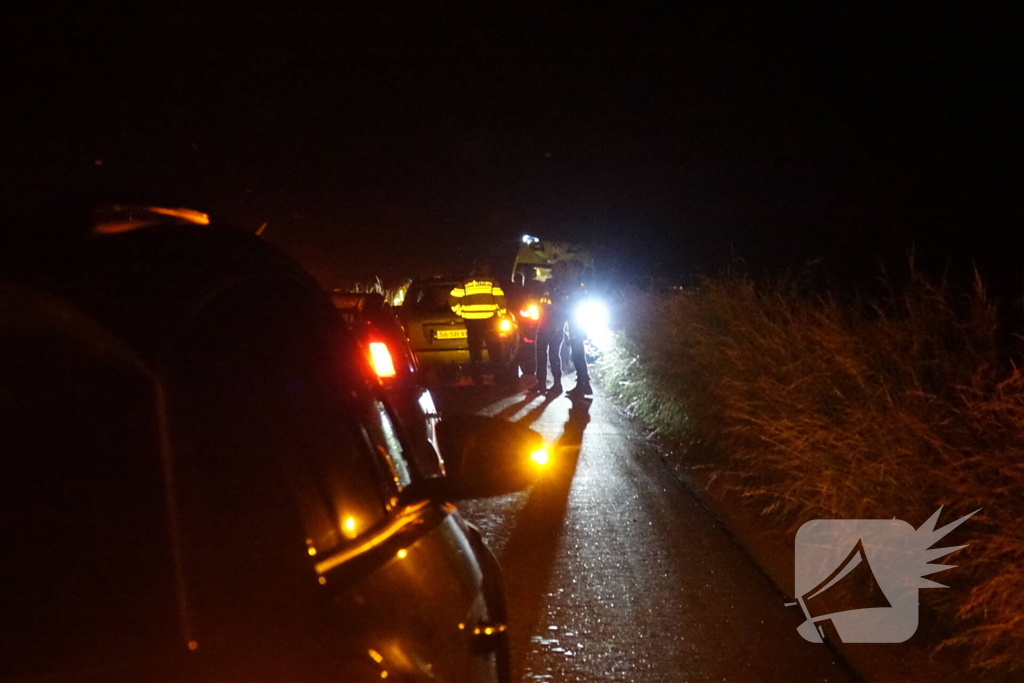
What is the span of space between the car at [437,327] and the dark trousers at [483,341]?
0.20ft

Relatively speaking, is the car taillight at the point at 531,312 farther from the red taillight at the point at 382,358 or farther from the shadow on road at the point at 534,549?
the red taillight at the point at 382,358

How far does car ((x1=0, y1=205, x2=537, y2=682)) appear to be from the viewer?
56.8 inches

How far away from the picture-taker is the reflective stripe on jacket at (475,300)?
13.9 metres

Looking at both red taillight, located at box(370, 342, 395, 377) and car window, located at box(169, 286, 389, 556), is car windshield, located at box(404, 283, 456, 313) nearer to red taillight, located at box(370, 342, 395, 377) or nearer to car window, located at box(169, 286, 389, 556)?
red taillight, located at box(370, 342, 395, 377)

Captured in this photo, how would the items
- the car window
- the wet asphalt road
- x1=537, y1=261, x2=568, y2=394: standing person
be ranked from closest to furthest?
the car window < the wet asphalt road < x1=537, y1=261, x2=568, y2=394: standing person

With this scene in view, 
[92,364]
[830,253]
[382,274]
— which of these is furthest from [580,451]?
[382,274]

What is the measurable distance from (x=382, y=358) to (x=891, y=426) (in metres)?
3.23

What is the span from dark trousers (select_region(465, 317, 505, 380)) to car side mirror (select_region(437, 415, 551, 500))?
1092cm

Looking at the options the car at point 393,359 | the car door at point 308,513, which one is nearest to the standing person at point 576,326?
the car at point 393,359

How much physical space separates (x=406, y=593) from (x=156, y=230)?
82cm

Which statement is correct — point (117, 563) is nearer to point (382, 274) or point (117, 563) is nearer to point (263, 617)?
point (263, 617)

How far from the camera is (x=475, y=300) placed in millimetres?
13906

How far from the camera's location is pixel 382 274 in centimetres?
4138

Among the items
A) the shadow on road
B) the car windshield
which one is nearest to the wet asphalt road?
the shadow on road
